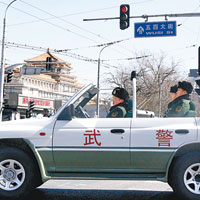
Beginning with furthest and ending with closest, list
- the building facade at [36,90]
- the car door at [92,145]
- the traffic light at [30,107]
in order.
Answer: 1. the building facade at [36,90]
2. the traffic light at [30,107]
3. the car door at [92,145]

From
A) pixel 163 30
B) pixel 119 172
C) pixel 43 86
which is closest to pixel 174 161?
pixel 119 172

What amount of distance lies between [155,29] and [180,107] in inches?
538

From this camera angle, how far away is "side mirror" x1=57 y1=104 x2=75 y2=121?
620 centimetres

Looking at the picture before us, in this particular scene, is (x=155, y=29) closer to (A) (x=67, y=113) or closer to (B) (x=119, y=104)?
(B) (x=119, y=104)

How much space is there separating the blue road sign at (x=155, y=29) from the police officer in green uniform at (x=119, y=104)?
13.1 metres

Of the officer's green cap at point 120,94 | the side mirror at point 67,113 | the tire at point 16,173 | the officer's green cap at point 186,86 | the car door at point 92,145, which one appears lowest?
the tire at point 16,173

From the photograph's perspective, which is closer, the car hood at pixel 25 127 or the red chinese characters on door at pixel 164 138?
the red chinese characters on door at pixel 164 138

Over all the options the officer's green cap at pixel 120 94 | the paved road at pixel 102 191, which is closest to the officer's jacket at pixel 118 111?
the officer's green cap at pixel 120 94

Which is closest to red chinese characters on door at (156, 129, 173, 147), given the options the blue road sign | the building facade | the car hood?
the car hood

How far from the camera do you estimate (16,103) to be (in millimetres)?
61031

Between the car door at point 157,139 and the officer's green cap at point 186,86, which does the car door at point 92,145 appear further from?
the officer's green cap at point 186,86

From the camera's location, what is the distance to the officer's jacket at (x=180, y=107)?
6363 millimetres

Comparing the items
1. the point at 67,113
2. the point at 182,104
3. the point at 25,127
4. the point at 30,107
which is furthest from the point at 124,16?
the point at 30,107

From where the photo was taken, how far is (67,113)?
6254 mm
